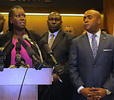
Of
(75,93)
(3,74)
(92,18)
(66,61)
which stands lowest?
(75,93)

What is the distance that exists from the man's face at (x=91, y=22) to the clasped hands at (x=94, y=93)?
76 cm

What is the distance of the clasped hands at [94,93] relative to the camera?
2.75 meters

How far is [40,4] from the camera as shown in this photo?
18.1ft

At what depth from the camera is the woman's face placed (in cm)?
273

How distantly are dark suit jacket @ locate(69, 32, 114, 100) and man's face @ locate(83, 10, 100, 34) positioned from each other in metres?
0.16

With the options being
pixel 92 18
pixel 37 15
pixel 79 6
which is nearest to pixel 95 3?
pixel 79 6

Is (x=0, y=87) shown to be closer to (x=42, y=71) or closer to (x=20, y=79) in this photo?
(x=20, y=79)

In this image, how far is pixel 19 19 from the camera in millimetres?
2748

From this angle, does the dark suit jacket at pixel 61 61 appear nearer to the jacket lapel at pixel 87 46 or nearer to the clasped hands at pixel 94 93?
the jacket lapel at pixel 87 46

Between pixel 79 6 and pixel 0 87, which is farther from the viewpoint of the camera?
pixel 79 6

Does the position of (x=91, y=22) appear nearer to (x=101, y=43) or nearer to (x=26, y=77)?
(x=101, y=43)

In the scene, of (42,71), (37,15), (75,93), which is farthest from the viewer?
(37,15)

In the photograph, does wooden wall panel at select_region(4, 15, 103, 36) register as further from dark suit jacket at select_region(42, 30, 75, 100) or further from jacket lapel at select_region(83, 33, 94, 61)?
jacket lapel at select_region(83, 33, 94, 61)

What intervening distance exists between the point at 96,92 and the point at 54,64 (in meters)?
1.05
